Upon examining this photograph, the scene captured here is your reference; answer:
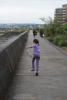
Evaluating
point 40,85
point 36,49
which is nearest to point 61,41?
point 36,49

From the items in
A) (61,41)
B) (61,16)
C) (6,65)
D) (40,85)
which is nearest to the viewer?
(6,65)

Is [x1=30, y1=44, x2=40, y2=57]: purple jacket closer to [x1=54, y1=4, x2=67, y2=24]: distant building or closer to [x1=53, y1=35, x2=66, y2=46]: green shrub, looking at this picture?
[x1=53, y1=35, x2=66, y2=46]: green shrub

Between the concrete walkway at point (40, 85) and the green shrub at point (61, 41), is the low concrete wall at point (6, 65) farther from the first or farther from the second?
the green shrub at point (61, 41)

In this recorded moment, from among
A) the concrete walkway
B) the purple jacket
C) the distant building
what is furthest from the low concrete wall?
the distant building

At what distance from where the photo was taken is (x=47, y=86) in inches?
310

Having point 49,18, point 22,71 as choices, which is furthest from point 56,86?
point 49,18

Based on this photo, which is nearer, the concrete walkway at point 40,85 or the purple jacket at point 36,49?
the concrete walkway at point 40,85

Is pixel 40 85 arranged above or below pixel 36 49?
below

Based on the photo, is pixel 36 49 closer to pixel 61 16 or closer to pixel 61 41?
pixel 61 41

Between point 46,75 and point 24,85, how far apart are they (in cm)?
191

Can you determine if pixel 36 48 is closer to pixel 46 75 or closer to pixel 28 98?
pixel 46 75

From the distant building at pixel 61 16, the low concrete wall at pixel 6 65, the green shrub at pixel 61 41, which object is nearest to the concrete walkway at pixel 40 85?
the low concrete wall at pixel 6 65

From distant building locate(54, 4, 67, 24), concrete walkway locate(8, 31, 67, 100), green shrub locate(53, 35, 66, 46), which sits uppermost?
distant building locate(54, 4, 67, 24)

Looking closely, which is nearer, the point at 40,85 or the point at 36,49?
the point at 40,85
